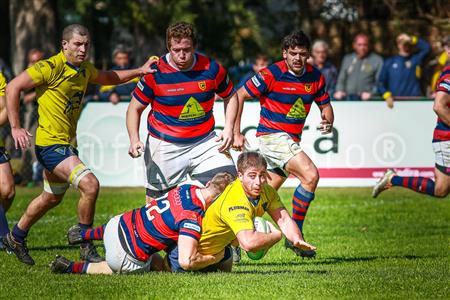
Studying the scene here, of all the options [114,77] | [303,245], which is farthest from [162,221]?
[114,77]

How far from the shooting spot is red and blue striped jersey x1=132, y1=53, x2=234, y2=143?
1052 cm

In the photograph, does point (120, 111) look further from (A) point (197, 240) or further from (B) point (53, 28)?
(A) point (197, 240)

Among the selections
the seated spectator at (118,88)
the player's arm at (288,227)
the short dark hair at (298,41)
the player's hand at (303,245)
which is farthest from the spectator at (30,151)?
the player's hand at (303,245)

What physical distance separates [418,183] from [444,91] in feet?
4.88

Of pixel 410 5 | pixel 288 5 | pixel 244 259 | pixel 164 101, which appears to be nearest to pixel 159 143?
pixel 164 101

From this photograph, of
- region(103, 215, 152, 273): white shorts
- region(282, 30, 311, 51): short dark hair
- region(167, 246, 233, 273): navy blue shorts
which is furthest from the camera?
region(282, 30, 311, 51): short dark hair

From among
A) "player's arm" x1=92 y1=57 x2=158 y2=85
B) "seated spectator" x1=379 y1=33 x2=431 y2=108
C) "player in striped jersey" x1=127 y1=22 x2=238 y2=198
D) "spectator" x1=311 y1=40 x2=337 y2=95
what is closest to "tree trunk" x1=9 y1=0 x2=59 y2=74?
"spectator" x1=311 y1=40 x2=337 y2=95

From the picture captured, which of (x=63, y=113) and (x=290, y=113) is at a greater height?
(x=63, y=113)

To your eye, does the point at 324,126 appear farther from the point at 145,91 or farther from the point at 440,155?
the point at 145,91

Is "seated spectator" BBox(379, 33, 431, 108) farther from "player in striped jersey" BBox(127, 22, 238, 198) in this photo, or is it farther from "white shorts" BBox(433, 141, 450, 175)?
"player in striped jersey" BBox(127, 22, 238, 198)

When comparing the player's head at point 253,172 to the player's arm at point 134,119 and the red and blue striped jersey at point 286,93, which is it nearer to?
the player's arm at point 134,119

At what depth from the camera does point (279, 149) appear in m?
11.8

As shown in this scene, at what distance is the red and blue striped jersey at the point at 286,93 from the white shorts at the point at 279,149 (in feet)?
0.27

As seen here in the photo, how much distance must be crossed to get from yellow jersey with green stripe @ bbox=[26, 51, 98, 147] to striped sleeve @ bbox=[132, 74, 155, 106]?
0.64m
